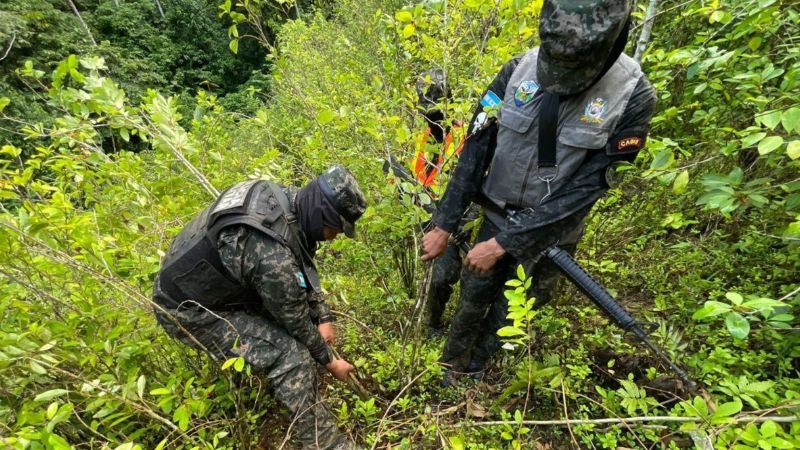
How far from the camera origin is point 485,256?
205 cm

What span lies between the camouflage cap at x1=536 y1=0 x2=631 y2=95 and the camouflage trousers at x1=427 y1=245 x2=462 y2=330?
1.26 metres

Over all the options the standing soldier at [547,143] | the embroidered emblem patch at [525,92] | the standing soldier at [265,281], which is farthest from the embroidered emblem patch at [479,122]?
the standing soldier at [265,281]

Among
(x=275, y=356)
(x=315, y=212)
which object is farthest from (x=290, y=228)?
(x=275, y=356)

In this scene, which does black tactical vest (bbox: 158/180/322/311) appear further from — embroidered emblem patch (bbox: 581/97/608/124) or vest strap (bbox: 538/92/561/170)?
embroidered emblem patch (bbox: 581/97/608/124)

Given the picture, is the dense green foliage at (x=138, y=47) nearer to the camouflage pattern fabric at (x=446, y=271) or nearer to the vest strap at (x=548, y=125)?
the camouflage pattern fabric at (x=446, y=271)

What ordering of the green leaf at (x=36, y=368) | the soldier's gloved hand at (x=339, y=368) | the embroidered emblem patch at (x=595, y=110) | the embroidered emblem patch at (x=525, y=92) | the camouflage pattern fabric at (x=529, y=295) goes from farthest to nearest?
the soldier's gloved hand at (x=339, y=368) < the camouflage pattern fabric at (x=529, y=295) < the embroidered emblem patch at (x=525, y=92) < the embroidered emblem patch at (x=595, y=110) < the green leaf at (x=36, y=368)

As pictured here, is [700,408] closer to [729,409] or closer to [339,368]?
[729,409]

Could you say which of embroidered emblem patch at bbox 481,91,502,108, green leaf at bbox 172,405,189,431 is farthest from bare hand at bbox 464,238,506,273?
green leaf at bbox 172,405,189,431

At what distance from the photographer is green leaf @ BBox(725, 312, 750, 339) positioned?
3.51 feet

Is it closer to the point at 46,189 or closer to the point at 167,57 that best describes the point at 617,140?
the point at 46,189

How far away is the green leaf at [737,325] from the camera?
107 centimetres

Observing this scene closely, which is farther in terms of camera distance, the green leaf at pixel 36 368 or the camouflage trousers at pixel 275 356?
the camouflage trousers at pixel 275 356

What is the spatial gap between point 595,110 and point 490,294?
3.65ft

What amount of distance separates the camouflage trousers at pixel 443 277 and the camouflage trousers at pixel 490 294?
0.96 ft
